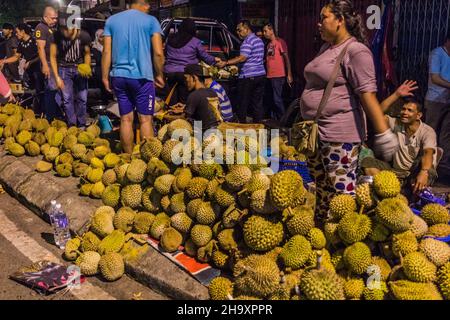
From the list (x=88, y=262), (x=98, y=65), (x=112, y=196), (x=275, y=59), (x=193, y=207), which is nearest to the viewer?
(x=193, y=207)

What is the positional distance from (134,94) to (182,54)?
6.52 ft

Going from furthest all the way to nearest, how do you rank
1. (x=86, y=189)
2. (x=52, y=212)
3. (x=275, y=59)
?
1. (x=275, y=59)
2. (x=86, y=189)
3. (x=52, y=212)

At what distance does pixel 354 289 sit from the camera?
10.0ft

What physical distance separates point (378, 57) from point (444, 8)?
162 centimetres

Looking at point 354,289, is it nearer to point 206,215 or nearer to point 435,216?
point 435,216

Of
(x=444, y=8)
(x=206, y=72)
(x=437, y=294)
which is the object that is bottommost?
(x=437, y=294)

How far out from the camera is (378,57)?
6.11 metres

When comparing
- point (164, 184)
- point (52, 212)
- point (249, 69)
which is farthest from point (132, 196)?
point (249, 69)

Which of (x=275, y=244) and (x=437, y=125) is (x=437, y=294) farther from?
(x=437, y=125)

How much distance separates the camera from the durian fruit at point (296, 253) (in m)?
3.20

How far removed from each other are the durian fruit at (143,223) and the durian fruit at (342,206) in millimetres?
1733

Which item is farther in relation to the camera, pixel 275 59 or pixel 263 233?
pixel 275 59

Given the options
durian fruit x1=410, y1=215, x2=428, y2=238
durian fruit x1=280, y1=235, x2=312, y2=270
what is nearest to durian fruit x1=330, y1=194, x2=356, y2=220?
durian fruit x1=280, y1=235, x2=312, y2=270
